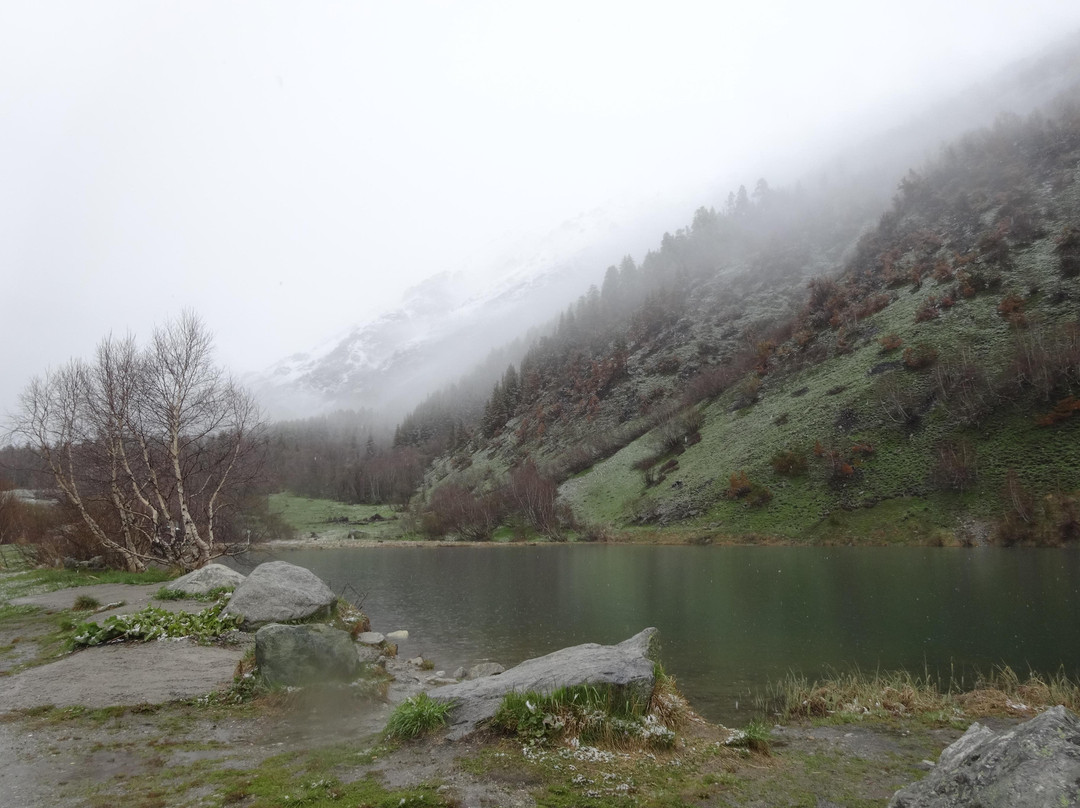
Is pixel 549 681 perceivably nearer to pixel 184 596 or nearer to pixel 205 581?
pixel 184 596

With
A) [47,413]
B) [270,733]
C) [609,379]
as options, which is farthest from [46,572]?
[609,379]

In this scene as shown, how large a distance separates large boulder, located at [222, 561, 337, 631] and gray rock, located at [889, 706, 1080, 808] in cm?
1748

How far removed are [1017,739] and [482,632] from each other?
23523 millimetres

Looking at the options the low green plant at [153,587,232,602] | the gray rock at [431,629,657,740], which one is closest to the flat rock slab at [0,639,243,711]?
the gray rock at [431,629,657,740]

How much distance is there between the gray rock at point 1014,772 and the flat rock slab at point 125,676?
1331 cm

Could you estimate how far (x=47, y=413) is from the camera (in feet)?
111

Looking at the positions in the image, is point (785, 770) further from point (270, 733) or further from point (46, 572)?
point (46, 572)

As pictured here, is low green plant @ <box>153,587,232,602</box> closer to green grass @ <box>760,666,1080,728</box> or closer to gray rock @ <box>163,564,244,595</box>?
gray rock @ <box>163,564,244,595</box>

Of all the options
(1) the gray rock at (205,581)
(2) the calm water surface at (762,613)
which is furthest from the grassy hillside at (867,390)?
(1) the gray rock at (205,581)

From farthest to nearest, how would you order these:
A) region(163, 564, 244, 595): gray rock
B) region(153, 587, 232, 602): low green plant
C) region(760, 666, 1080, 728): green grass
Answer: region(163, 564, 244, 595): gray rock → region(153, 587, 232, 602): low green plant → region(760, 666, 1080, 728): green grass

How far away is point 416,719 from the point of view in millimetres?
9430

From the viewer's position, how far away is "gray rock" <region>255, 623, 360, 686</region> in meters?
12.4

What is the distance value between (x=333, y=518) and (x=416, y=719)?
155 metres

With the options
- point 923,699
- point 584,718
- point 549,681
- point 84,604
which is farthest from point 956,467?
point 84,604
